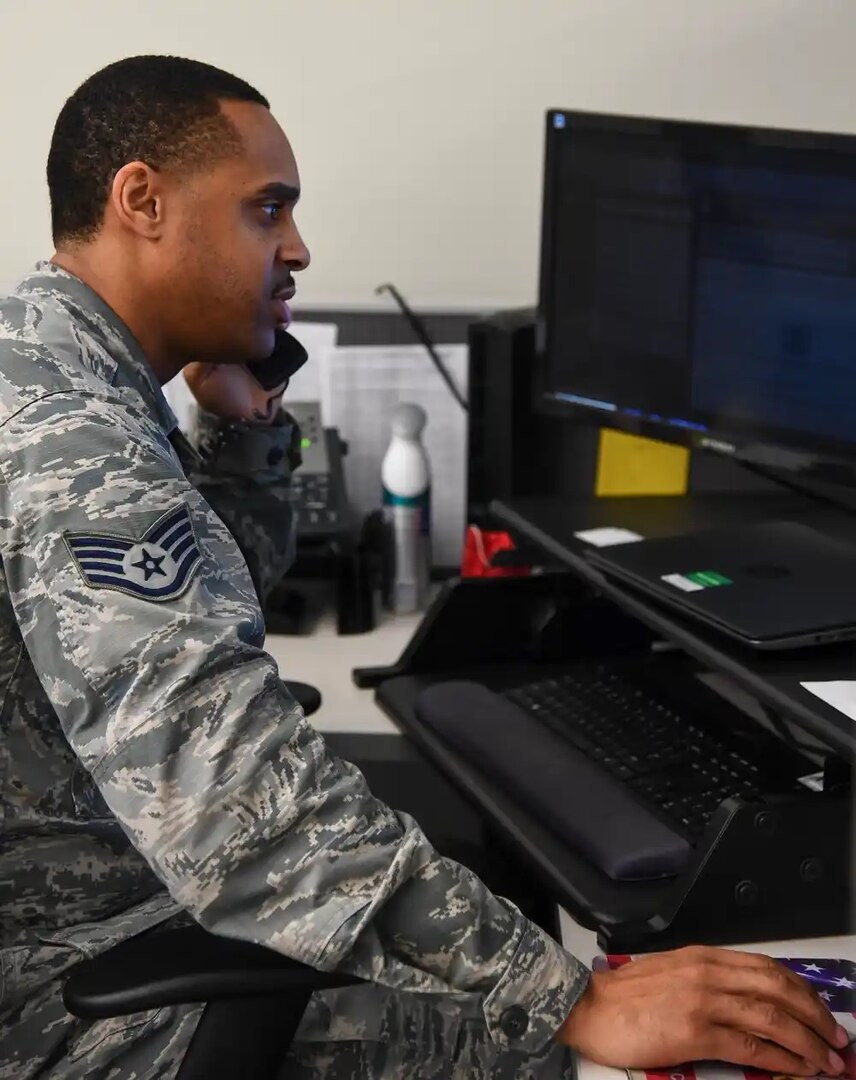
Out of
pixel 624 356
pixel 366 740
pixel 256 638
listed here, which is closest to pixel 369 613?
pixel 366 740

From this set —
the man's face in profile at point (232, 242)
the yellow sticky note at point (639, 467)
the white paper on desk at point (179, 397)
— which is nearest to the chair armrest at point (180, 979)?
the man's face in profile at point (232, 242)

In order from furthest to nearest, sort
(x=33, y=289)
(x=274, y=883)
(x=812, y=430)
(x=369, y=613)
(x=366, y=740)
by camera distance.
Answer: (x=369, y=613)
(x=366, y=740)
(x=812, y=430)
(x=33, y=289)
(x=274, y=883)

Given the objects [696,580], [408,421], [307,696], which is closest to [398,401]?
[408,421]

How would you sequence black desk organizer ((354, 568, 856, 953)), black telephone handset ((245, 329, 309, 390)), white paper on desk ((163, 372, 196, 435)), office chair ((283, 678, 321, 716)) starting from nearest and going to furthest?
black desk organizer ((354, 568, 856, 953))
office chair ((283, 678, 321, 716))
black telephone handset ((245, 329, 309, 390))
white paper on desk ((163, 372, 196, 435))

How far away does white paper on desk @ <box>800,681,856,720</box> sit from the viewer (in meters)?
1.00

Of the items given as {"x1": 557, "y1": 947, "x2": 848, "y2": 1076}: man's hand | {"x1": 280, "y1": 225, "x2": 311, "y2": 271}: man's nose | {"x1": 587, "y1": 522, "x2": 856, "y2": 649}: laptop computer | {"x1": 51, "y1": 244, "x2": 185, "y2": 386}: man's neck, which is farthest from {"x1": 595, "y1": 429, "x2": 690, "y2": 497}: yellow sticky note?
{"x1": 557, "y1": 947, "x2": 848, "y2": 1076}: man's hand

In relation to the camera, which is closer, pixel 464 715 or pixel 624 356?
pixel 464 715

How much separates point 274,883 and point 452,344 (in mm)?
1088

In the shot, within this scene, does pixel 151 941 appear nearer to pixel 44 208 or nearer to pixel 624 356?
pixel 624 356

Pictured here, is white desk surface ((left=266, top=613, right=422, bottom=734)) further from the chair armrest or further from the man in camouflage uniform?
the chair armrest

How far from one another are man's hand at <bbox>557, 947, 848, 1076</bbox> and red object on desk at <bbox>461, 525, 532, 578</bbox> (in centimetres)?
78

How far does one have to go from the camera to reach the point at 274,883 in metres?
0.84

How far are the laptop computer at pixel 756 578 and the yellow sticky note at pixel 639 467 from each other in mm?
238

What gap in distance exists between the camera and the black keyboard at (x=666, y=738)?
→ 1.15m
